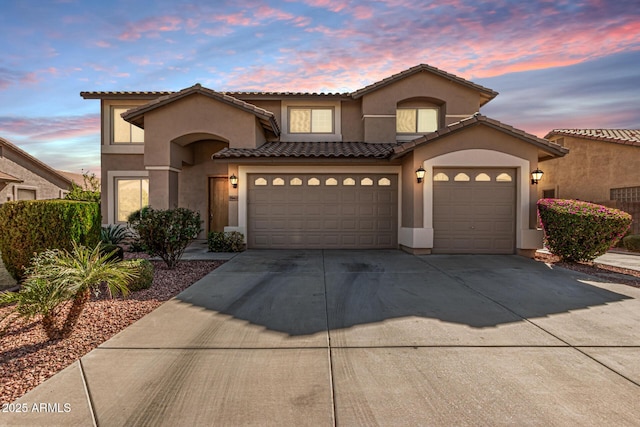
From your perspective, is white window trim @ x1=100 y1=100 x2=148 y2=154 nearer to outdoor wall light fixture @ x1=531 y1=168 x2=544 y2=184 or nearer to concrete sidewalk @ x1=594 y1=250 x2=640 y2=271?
outdoor wall light fixture @ x1=531 y1=168 x2=544 y2=184

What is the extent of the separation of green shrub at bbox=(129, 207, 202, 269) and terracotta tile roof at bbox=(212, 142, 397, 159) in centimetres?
378

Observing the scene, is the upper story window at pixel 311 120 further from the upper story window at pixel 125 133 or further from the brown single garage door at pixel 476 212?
the upper story window at pixel 125 133

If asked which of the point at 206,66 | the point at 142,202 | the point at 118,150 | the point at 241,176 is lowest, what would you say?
the point at 142,202

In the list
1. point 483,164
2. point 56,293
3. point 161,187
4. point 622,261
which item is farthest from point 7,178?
point 622,261

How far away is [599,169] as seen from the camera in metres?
17.2

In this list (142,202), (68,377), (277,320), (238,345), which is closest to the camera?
(68,377)

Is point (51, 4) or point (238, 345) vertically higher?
point (51, 4)

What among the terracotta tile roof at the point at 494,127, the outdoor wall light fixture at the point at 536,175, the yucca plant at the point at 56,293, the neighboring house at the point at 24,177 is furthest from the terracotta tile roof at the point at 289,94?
the neighboring house at the point at 24,177

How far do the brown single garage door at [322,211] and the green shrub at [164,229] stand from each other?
3.98 meters

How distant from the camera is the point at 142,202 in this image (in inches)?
583

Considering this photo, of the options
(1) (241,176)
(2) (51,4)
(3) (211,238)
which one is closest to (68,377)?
(3) (211,238)

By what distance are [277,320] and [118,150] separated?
1364 cm

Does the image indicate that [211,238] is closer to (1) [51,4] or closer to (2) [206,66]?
(2) [206,66]

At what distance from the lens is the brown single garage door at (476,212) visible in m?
11.1
